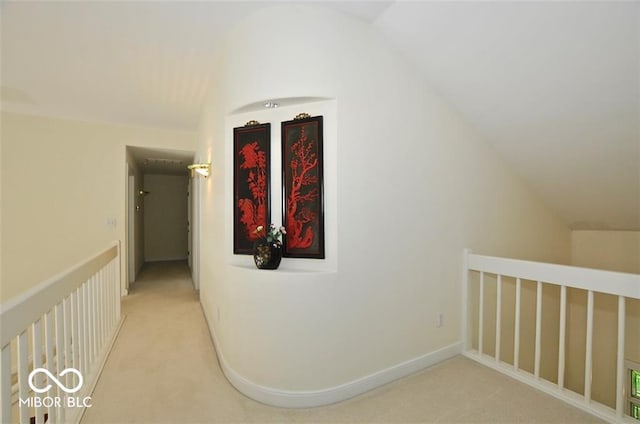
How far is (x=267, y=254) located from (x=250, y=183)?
59 cm

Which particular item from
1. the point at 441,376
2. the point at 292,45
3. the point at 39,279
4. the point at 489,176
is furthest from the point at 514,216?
the point at 39,279

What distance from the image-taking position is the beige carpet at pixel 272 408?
1820mm

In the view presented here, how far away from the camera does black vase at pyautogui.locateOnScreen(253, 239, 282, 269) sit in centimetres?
202

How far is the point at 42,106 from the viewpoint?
3.69m

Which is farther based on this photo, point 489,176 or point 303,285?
point 489,176

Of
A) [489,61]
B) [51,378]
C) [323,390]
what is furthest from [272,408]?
[489,61]

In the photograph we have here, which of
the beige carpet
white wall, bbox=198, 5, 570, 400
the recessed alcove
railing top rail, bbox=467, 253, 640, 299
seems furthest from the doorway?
railing top rail, bbox=467, 253, 640, 299

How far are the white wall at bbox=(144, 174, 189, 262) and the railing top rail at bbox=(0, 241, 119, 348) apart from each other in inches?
248

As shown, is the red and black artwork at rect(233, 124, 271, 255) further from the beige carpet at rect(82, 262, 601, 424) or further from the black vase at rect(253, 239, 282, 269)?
the beige carpet at rect(82, 262, 601, 424)

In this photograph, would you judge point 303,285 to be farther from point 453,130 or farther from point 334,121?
point 453,130

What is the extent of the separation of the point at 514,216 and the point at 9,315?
3885 mm

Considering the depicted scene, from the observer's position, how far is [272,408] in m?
1.92

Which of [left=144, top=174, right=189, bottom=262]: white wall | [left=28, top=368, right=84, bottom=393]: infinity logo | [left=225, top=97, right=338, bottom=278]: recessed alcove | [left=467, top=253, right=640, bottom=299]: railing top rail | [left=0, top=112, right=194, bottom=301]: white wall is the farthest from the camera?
[left=144, top=174, right=189, bottom=262]: white wall

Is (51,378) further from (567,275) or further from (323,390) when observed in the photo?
(567,275)
